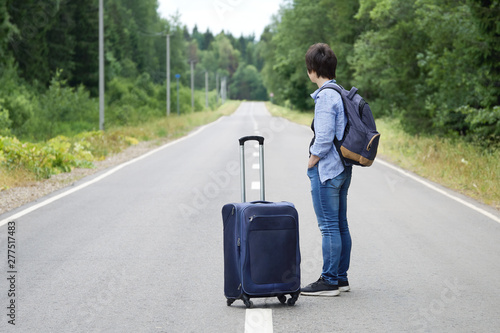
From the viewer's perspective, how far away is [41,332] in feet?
14.4

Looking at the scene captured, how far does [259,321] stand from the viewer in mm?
4684

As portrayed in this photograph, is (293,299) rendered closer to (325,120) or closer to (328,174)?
(328,174)

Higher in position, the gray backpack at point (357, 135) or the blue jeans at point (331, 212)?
the gray backpack at point (357, 135)

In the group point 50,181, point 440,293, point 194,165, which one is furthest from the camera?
point 194,165

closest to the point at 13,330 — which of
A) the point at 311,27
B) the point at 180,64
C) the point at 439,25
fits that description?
the point at 439,25

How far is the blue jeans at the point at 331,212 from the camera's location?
529cm

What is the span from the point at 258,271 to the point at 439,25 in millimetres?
14271

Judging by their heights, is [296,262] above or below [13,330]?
above

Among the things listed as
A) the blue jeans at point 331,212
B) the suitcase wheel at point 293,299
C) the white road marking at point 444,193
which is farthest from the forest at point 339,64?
the suitcase wheel at point 293,299

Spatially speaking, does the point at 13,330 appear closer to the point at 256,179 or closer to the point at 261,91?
the point at 256,179

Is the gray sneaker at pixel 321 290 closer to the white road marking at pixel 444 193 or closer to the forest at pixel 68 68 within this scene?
the white road marking at pixel 444 193

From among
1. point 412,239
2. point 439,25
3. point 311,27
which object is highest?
point 311,27

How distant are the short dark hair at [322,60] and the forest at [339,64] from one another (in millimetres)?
8809

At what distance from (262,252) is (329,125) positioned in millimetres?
1118
